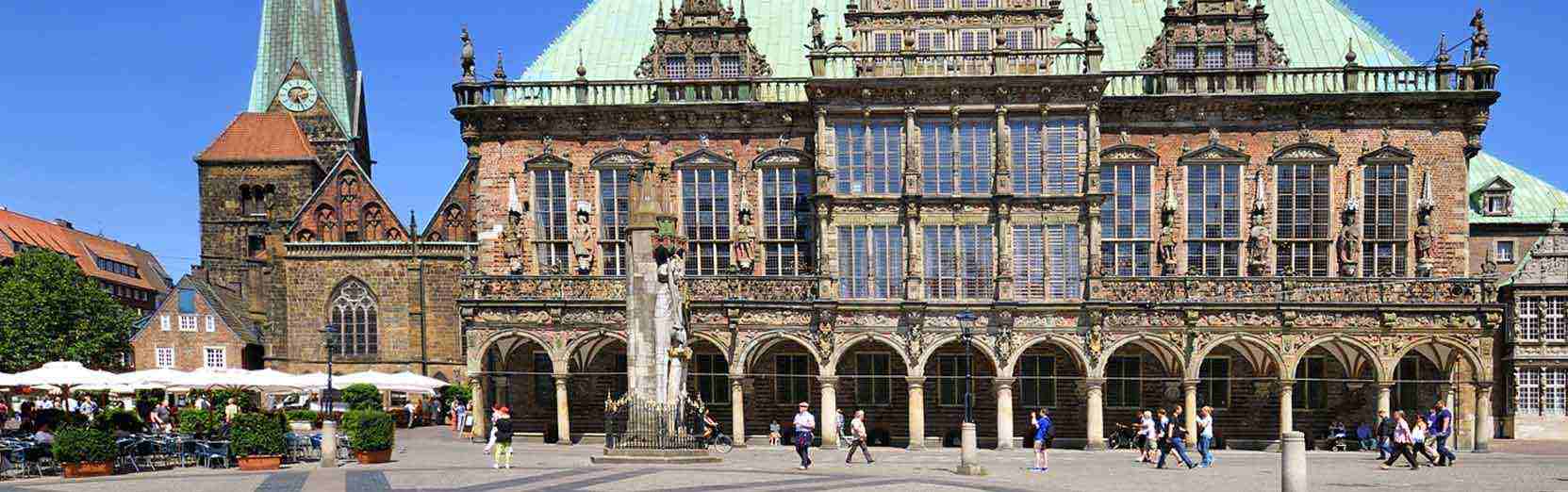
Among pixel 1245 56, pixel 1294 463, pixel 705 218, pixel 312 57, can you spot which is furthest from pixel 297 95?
pixel 1294 463

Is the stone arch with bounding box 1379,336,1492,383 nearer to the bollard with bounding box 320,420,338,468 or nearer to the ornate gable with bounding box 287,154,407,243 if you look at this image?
the bollard with bounding box 320,420,338,468

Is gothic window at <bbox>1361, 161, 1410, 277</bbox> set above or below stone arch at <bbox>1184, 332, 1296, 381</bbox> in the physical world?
above

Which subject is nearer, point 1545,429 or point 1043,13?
point 1043,13

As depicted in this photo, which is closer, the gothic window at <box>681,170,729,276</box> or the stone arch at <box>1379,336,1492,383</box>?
the stone arch at <box>1379,336,1492,383</box>

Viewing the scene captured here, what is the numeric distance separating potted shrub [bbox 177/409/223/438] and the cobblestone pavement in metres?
2.38

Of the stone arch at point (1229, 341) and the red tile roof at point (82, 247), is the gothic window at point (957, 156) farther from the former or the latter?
the red tile roof at point (82, 247)

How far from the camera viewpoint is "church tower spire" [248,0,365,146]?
89.1 m

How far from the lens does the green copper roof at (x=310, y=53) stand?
3514 inches

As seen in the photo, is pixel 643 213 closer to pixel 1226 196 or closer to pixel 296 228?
pixel 1226 196

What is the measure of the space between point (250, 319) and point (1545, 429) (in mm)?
52018

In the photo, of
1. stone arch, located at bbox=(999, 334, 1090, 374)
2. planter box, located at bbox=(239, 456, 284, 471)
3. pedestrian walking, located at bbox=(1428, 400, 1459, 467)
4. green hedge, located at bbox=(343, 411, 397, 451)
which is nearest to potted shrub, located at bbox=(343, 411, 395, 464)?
green hedge, located at bbox=(343, 411, 397, 451)

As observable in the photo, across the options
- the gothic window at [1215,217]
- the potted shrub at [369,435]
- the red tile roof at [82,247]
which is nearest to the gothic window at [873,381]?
the gothic window at [1215,217]

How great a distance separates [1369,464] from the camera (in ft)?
127

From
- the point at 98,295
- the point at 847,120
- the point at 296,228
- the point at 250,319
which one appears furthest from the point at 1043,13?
the point at 98,295
